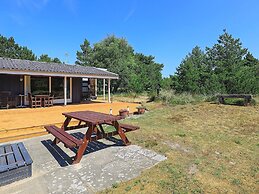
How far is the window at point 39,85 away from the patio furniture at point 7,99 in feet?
3.95

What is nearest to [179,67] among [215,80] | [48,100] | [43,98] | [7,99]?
[215,80]

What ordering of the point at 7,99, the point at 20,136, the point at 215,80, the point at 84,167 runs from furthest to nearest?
→ 1. the point at 215,80
2. the point at 7,99
3. the point at 20,136
4. the point at 84,167

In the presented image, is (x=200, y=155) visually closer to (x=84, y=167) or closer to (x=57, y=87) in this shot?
(x=84, y=167)

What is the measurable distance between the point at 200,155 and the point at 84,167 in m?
2.48

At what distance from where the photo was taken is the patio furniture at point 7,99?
32.1ft

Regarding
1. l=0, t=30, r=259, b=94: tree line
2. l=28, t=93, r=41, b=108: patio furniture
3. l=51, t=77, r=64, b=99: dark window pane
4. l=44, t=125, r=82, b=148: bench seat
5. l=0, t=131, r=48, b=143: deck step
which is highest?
l=0, t=30, r=259, b=94: tree line

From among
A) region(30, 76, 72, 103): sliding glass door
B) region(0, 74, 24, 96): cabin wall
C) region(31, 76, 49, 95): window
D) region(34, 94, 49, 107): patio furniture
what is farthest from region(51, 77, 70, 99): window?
region(0, 74, 24, 96): cabin wall

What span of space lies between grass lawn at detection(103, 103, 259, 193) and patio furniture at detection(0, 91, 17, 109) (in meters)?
7.93

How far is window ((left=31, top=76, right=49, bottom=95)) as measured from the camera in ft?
37.1

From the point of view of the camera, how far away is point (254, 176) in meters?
3.03

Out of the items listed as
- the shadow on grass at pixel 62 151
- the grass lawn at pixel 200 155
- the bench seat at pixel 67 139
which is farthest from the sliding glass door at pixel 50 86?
the bench seat at pixel 67 139

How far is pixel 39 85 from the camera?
37.9 ft

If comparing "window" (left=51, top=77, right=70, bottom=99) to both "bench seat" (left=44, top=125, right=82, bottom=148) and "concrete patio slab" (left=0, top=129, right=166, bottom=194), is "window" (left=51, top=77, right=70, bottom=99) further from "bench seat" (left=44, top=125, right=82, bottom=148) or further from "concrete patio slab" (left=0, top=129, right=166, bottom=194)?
"bench seat" (left=44, top=125, right=82, bottom=148)

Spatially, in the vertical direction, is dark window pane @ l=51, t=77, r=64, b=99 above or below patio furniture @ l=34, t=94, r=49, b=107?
above
